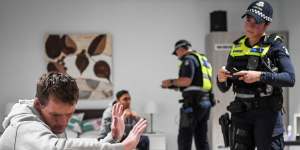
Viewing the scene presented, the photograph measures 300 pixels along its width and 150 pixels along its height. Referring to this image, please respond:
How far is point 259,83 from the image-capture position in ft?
8.65

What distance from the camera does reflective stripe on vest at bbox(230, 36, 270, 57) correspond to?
2635 millimetres

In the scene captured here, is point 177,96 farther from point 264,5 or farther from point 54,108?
point 54,108

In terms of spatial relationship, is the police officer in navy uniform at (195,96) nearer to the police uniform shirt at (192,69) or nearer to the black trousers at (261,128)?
the police uniform shirt at (192,69)

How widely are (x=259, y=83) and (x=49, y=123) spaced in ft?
4.86

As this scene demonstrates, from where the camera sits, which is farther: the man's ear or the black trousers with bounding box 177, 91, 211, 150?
the black trousers with bounding box 177, 91, 211, 150

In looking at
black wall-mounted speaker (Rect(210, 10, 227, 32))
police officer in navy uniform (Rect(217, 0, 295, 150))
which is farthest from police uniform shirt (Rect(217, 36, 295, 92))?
black wall-mounted speaker (Rect(210, 10, 227, 32))

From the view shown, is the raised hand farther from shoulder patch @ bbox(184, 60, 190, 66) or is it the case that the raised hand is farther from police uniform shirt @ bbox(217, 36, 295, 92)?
shoulder patch @ bbox(184, 60, 190, 66)

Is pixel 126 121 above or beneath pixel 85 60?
beneath

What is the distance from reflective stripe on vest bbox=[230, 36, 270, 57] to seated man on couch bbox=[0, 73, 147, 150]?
1298 millimetres

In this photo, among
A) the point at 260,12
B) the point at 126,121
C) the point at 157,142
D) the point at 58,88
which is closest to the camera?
the point at 58,88

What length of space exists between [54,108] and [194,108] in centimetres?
346

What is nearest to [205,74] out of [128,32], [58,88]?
[128,32]

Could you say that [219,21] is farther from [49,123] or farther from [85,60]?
[49,123]

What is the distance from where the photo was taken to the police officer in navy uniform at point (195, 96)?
4.74m
